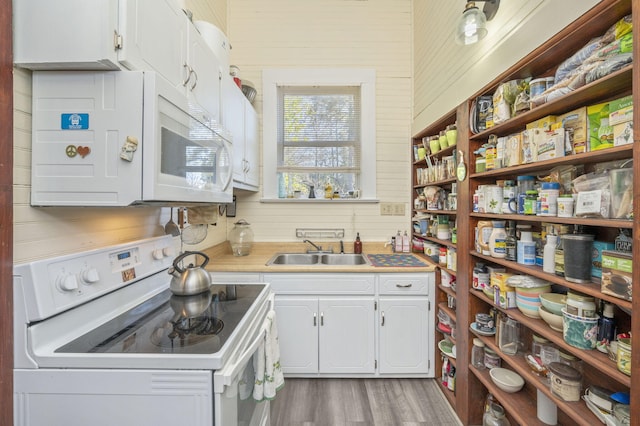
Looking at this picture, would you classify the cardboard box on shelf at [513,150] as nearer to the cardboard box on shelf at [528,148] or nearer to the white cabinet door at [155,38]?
the cardboard box on shelf at [528,148]

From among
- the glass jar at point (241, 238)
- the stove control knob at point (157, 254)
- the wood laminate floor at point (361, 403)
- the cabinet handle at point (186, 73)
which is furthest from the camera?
the glass jar at point (241, 238)

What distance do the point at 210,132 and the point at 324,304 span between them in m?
1.38

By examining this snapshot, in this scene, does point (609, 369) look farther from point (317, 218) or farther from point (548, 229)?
point (317, 218)

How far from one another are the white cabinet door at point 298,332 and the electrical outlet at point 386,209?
111 centimetres

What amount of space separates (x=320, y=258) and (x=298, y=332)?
2.34 feet

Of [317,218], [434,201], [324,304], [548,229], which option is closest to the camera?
[548,229]

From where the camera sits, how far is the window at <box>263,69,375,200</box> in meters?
2.63

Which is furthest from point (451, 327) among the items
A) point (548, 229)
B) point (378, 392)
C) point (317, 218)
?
point (317, 218)

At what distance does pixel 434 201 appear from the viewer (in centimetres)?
213

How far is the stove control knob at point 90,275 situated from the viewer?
959 millimetres

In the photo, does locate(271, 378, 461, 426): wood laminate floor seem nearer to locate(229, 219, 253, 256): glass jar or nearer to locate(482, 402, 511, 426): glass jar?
locate(482, 402, 511, 426): glass jar

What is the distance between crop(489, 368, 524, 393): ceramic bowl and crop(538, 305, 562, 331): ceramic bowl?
447 mm

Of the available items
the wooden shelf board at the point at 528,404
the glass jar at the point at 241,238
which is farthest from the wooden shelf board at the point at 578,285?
the glass jar at the point at 241,238

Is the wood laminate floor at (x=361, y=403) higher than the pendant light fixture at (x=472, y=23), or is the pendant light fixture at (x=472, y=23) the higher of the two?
the pendant light fixture at (x=472, y=23)
